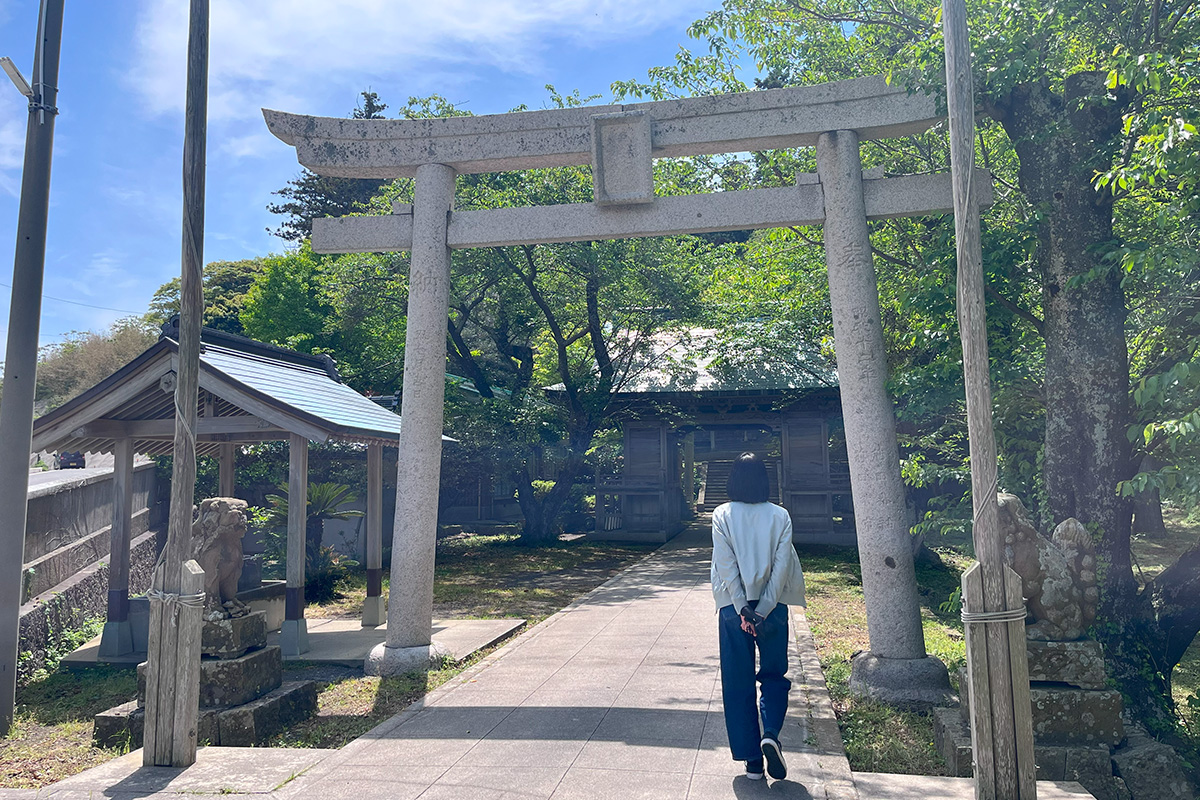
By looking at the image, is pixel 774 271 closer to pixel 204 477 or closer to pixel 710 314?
pixel 710 314

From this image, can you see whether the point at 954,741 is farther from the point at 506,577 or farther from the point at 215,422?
the point at 506,577

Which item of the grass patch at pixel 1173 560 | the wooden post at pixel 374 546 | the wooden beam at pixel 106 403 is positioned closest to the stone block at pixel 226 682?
the wooden beam at pixel 106 403

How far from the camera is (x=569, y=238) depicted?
764cm

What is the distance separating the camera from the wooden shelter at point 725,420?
19.5m

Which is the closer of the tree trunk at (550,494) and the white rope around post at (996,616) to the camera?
the white rope around post at (996,616)

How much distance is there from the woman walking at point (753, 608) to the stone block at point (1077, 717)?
150cm

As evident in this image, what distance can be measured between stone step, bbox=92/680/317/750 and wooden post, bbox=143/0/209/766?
Answer: 78cm

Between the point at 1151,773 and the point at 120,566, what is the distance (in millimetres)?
10104

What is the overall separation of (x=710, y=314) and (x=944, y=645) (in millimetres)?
11452

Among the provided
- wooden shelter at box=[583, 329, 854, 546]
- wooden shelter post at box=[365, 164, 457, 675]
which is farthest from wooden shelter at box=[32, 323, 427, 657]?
wooden shelter at box=[583, 329, 854, 546]

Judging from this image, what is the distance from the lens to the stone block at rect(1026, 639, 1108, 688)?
15.7 feet

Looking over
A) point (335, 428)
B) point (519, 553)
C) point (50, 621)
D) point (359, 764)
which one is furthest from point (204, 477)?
point (359, 764)

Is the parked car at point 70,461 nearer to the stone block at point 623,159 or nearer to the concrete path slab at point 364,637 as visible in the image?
the concrete path slab at point 364,637

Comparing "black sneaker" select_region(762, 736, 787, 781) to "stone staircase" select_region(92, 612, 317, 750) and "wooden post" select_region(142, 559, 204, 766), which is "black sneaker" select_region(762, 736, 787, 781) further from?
"stone staircase" select_region(92, 612, 317, 750)
